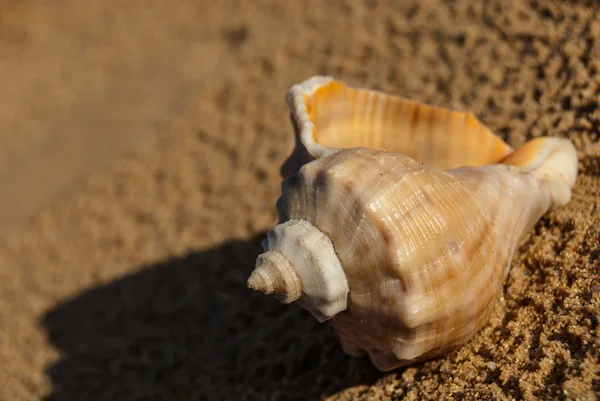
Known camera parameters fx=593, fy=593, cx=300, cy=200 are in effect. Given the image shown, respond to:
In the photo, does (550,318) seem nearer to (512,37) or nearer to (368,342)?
(368,342)

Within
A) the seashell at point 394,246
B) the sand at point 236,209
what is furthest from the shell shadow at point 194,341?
the seashell at point 394,246

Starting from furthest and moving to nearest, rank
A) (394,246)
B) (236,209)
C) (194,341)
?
(236,209) → (194,341) → (394,246)

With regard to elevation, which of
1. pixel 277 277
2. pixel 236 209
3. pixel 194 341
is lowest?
pixel 194 341

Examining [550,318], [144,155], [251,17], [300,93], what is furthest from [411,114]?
[251,17]

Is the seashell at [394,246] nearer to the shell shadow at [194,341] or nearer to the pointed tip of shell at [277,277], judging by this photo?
the pointed tip of shell at [277,277]

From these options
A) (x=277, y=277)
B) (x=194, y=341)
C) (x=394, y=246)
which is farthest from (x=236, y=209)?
(x=394, y=246)

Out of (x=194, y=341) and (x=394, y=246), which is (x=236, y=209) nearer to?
(x=194, y=341)
